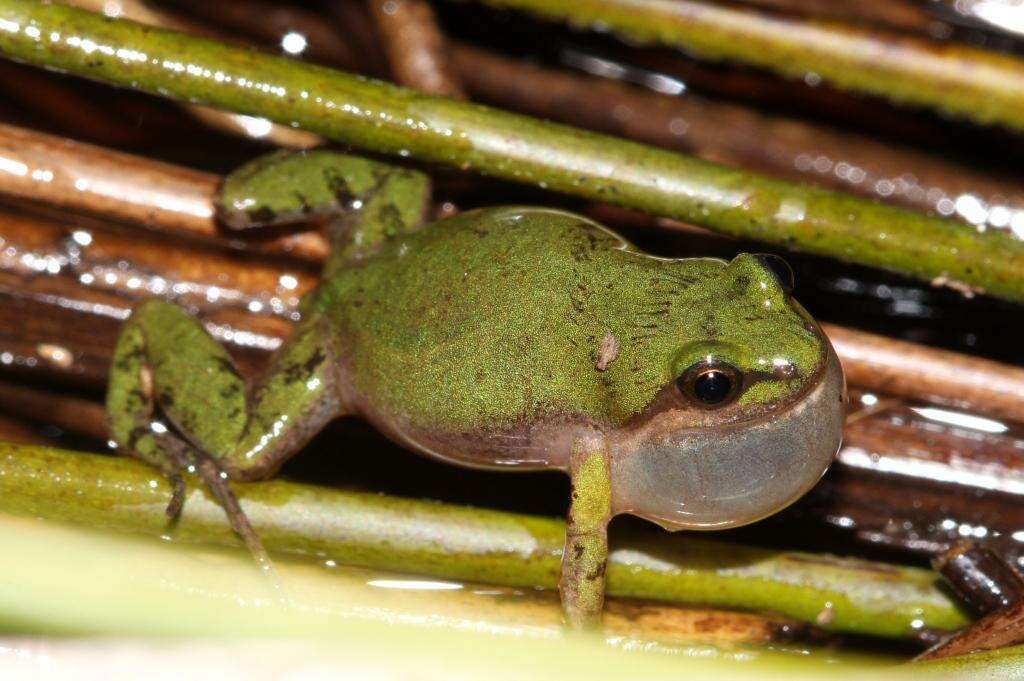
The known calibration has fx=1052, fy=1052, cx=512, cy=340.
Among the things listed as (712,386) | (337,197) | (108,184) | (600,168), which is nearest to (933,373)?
(712,386)

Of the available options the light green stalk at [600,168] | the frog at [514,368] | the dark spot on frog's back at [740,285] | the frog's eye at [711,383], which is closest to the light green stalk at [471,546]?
the frog at [514,368]

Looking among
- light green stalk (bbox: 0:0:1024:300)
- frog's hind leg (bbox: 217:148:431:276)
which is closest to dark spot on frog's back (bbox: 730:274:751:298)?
light green stalk (bbox: 0:0:1024:300)

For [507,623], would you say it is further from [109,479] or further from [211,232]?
[211,232]

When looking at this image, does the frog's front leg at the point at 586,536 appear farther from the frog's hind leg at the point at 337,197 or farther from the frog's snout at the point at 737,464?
the frog's hind leg at the point at 337,197

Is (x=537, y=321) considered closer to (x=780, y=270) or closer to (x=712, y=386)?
(x=712, y=386)

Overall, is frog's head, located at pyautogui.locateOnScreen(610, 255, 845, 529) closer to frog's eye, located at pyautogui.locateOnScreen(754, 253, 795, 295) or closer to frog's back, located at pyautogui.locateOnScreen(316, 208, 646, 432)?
frog's eye, located at pyautogui.locateOnScreen(754, 253, 795, 295)
